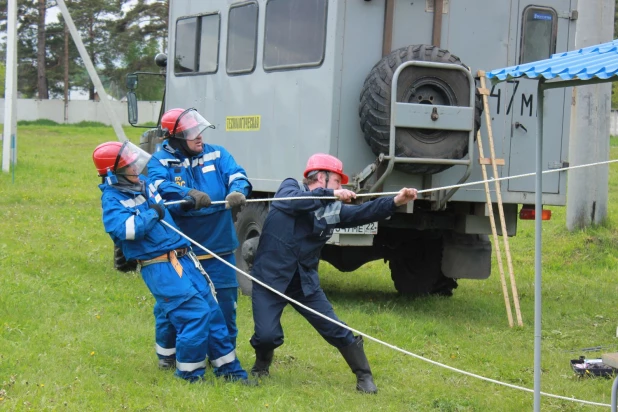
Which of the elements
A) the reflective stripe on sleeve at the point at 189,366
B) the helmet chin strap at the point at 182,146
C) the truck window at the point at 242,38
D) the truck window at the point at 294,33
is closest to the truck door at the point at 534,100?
the truck window at the point at 294,33

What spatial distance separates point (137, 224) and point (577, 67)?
2806 mm

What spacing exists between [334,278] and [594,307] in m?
3.19

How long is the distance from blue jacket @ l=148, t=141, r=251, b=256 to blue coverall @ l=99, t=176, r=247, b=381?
0.24m

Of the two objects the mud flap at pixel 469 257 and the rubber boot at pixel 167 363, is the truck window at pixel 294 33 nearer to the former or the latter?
the mud flap at pixel 469 257

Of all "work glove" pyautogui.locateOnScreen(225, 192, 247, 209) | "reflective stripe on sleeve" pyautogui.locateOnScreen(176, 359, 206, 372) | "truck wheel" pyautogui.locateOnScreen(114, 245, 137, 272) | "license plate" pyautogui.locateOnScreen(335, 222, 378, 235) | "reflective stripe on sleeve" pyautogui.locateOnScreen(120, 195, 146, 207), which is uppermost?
"work glove" pyautogui.locateOnScreen(225, 192, 247, 209)

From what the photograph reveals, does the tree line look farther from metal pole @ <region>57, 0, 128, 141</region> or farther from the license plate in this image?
the license plate

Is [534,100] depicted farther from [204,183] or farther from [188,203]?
[188,203]

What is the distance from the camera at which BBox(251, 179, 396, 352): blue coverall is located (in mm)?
6336

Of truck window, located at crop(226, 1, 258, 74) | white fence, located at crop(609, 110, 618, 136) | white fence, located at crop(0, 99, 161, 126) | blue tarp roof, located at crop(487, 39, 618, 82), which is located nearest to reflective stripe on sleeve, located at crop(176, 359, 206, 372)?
blue tarp roof, located at crop(487, 39, 618, 82)

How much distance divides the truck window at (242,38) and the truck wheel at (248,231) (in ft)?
4.70

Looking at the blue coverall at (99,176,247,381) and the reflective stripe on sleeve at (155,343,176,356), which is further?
the reflective stripe on sleeve at (155,343,176,356)

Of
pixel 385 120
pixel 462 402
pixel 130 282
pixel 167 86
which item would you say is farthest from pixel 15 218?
pixel 462 402

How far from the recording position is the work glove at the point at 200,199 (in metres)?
6.32

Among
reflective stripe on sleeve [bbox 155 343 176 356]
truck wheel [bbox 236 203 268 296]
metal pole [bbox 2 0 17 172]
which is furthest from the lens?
metal pole [bbox 2 0 17 172]
